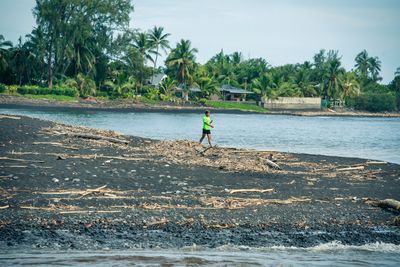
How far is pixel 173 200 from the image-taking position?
1301 centimetres

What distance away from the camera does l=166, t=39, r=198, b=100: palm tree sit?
286 feet

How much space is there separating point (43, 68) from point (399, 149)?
54800 millimetres

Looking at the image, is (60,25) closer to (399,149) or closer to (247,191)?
(399,149)

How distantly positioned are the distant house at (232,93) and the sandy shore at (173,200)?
261 ft

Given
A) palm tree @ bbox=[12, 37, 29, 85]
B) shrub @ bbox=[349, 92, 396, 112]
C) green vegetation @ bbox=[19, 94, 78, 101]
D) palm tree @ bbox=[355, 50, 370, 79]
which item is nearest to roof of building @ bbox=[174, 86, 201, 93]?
green vegetation @ bbox=[19, 94, 78, 101]

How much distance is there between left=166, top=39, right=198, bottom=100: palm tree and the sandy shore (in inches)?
2678

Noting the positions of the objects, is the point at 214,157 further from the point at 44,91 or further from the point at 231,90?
the point at 231,90

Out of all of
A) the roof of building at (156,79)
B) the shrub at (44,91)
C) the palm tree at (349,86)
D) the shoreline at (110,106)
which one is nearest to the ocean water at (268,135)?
the shoreline at (110,106)

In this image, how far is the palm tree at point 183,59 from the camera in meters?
87.3

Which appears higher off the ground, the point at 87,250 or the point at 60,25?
the point at 60,25

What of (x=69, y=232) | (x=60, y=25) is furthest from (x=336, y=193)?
(x=60, y=25)

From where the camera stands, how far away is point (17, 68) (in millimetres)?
75000

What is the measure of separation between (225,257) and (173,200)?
3299mm

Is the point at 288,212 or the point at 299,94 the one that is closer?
the point at 288,212
